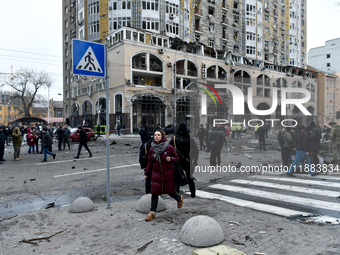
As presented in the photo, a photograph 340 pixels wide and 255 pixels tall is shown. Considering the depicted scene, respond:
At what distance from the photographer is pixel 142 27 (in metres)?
39.6

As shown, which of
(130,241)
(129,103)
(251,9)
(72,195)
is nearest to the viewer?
(130,241)

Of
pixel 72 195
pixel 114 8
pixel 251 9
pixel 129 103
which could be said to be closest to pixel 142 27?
pixel 114 8

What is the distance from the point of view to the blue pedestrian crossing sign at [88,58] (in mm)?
5145

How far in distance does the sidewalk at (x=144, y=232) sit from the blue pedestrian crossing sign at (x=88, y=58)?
113 inches

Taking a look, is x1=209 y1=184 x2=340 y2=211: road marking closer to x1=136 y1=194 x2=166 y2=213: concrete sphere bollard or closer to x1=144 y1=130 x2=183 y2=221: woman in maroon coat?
x1=136 y1=194 x2=166 y2=213: concrete sphere bollard

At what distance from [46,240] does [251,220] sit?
3.54m

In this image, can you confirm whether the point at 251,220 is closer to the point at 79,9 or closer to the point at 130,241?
the point at 130,241

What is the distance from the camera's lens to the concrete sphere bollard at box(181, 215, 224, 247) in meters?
3.87

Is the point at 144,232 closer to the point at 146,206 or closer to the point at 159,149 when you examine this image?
the point at 146,206

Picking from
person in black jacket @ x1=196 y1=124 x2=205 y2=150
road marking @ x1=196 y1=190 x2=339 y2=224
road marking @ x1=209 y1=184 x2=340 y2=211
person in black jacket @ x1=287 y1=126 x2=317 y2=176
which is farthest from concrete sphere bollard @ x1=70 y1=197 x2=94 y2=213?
person in black jacket @ x1=196 y1=124 x2=205 y2=150

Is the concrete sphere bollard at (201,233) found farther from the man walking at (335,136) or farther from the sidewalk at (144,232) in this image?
the man walking at (335,136)

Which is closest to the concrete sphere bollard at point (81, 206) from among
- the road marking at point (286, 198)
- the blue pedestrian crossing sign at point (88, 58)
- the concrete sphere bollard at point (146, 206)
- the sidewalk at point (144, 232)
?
the sidewalk at point (144, 232)

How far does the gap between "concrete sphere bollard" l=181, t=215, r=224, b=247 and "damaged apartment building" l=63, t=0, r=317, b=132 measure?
83.0 ft

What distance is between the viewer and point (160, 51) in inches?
1521
